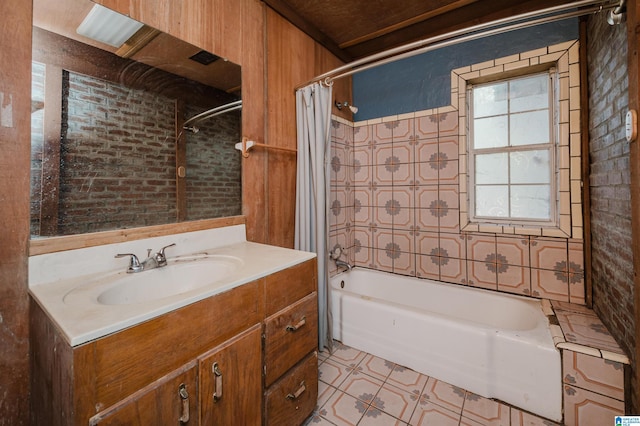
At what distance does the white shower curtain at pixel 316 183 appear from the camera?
1.81 m

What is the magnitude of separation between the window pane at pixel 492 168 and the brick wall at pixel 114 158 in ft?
7.16

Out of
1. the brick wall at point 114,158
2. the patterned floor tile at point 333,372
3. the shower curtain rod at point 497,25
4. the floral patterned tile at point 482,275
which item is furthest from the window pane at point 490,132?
the brick wall at point 114,158

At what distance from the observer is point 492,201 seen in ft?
6.91

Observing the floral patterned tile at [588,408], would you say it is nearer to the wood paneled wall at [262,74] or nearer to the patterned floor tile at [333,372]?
the patterned floor tile at [333,372]

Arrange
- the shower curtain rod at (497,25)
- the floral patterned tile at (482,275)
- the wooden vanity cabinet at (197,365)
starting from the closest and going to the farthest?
1. the wooden vanity cabinet at (197,365)
2. the shower curtain rod at (497,25)
3. the floral patterned tile at (482,275)

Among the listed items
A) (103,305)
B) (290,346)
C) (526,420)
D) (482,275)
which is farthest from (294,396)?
(482,275)

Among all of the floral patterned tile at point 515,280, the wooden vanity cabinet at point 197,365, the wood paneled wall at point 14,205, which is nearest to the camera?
the wooden vanity cabinet at point 197,365

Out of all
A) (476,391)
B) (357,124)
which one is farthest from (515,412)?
(357,124)

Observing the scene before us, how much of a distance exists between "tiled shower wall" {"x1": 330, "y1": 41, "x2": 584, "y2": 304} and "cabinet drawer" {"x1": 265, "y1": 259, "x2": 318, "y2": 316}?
1.10 m

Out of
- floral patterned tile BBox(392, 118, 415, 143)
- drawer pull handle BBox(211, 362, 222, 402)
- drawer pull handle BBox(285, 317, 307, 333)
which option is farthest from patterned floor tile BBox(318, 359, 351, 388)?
floral patterned tile BBox(392, 118, 415, 143)

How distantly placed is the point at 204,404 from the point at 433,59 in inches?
104

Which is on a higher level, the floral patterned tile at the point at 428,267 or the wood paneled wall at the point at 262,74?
the wood paneled wall at the point at 262,74

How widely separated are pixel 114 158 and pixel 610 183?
7.74 ft

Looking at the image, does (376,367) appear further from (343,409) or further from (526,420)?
(526,420)
